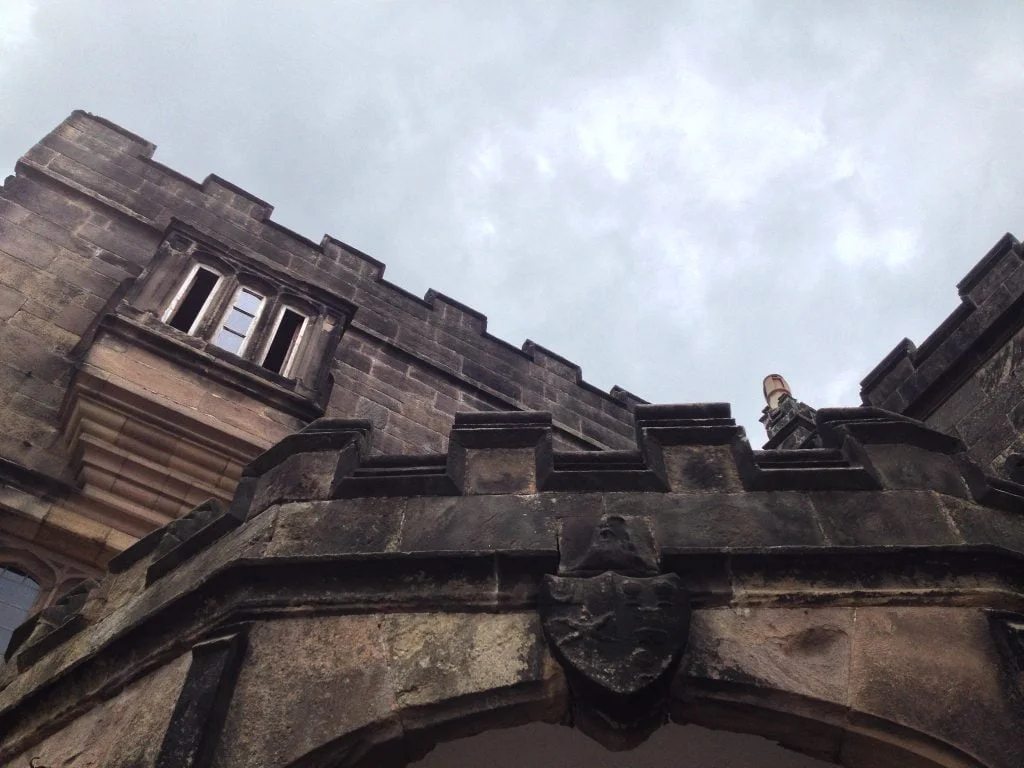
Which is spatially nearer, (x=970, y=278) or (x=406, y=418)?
(x=970, y=278)

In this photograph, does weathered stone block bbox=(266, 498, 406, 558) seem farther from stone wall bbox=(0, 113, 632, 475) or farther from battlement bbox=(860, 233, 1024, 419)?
battlement bbox=(860, 233, 1024, 419)

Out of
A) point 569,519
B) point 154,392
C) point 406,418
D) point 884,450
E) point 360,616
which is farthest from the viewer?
point 406,418

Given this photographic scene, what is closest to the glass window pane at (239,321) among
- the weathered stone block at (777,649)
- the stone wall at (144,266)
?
the stone wall at (144,266)

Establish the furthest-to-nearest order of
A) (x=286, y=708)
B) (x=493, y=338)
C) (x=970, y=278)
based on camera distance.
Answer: (x=493, y=338), (x=970, y=278), (x=286, y=708)

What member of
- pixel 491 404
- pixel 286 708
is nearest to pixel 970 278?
pixel 491 404

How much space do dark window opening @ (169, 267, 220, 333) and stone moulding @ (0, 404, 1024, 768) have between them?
3589 millimetres

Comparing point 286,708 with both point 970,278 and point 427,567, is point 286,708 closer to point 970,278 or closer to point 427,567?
point 427,567

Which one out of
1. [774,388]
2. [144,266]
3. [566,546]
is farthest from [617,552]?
[774,388]

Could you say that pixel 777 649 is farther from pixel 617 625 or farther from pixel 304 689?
pixel 304 689

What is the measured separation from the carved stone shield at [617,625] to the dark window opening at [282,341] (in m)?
4.76

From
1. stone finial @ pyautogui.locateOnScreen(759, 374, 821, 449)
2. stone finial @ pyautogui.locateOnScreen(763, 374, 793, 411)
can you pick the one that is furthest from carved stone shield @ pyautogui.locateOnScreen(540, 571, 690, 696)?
stone finial @ pyautogui.locateOnScreen(763, 374, 793, 411)

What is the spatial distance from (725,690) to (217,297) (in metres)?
5.65

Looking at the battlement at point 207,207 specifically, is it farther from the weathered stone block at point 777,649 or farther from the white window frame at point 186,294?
the weathered stone block at point 777,649

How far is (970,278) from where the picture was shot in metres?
7.04
